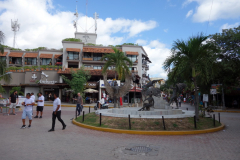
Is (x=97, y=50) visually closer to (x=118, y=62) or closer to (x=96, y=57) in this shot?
(x=96, y=57)

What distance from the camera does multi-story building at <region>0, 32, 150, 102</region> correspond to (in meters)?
37.5

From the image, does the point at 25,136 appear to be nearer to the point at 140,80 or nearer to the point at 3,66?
the point at 3,66

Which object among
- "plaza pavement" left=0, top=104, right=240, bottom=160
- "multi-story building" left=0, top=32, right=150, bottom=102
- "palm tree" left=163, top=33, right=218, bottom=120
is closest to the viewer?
"plaza pavement" left=0, top=104, right=240, bottom=160

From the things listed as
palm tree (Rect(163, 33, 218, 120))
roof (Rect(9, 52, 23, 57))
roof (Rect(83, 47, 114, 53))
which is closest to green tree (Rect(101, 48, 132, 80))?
palm tree (Rect(163, 33, 218, 120))

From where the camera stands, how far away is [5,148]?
618cm

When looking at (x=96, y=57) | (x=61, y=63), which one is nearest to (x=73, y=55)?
(x=61, y=63)

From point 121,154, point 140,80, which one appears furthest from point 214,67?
point 140,80

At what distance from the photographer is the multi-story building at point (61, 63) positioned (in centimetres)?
3747

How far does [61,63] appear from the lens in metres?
44.5

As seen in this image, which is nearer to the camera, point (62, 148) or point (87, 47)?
point (62, 148)

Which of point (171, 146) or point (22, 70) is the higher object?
point (22, 70)

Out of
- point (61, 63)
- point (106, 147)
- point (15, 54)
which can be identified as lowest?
point (106, 147)

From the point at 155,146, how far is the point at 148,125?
286 cm

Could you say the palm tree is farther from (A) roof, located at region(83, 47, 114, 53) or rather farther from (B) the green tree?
(A) roof, located at region(83, 47, 114, 53)
